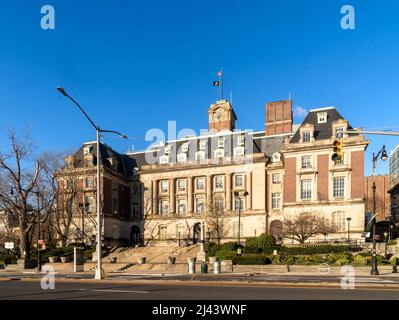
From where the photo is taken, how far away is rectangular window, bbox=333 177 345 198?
60000mm

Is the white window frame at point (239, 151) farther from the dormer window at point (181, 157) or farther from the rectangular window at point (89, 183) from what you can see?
the rectangular window at point (89, 183)

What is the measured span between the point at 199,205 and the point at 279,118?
21902mm

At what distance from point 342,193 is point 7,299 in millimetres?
53916

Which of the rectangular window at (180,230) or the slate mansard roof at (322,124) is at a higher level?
the slate mansard roof at (322,124)

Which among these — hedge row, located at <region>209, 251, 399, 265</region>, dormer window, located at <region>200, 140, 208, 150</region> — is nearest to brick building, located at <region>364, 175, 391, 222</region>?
dormer window, located at <region>200, 140, 208, 150</region>

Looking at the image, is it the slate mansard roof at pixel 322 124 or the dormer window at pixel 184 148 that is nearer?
the slate mansard roof at pixel 322 124

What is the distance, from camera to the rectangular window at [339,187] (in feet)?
197

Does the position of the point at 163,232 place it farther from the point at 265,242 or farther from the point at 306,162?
the point at 306,162

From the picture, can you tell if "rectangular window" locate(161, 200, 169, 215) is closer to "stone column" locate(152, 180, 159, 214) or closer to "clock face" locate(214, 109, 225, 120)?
"stone column" locate(152, 180, 159, 214)

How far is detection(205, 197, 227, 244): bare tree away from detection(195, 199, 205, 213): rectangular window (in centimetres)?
349

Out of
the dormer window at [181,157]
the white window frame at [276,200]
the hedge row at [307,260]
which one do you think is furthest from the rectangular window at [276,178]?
the hedge row at [307,260]

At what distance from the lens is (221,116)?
80125 millimetres

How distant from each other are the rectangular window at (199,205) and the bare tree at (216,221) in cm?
349
